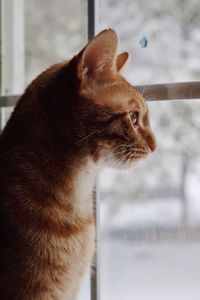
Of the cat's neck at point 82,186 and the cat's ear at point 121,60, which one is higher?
the cat's ear at point 121,60

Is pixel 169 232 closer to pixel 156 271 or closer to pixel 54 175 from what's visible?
pixel 156 271

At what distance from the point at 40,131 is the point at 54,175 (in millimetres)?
105

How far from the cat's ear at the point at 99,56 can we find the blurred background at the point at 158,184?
0.86 feet

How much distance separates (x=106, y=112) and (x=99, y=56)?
0.13 m

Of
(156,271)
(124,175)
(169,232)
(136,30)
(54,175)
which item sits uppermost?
(136,30)

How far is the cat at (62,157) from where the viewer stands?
1082 millimetres

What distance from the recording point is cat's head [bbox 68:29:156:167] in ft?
3.66

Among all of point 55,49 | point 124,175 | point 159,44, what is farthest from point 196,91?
point 55,49

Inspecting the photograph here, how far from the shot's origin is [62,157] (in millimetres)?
1126

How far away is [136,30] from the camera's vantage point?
1448mm

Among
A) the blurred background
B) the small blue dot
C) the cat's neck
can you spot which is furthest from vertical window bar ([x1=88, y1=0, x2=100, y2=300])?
the cat's neck

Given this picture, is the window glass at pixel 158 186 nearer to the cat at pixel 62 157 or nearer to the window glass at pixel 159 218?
the window glass at pixel 159 218

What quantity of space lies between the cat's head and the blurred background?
0.18m

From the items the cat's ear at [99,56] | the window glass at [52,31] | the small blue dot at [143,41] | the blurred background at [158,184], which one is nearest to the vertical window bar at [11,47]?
the window glass at [52,31]
